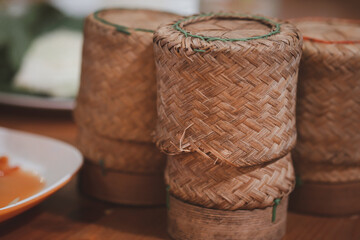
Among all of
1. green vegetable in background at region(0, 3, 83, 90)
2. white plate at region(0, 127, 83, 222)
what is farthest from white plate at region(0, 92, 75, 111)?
white plate at region(0, 127, 83, 222)

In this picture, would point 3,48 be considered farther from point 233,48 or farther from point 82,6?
point 233,48

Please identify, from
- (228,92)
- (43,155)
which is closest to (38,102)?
(43,155)

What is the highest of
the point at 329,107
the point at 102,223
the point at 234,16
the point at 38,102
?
the point at 234,16

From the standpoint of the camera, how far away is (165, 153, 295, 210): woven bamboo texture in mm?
1065

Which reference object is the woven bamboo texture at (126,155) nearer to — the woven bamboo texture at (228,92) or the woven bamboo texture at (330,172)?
the woven bamboo texture at (228,92)

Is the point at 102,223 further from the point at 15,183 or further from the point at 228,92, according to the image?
the point at 228,92

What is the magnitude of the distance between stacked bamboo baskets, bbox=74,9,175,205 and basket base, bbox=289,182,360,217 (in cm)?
38

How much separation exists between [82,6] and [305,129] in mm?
2013

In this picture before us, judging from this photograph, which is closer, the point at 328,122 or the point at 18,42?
the point at 328,122

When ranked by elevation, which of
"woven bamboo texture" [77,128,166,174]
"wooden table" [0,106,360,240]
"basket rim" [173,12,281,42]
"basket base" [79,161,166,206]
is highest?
"basket rim" [173,12,281,42]

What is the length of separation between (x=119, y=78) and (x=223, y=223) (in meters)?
0.44

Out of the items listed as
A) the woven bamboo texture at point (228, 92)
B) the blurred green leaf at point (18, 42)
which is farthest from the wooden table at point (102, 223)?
the blurred green leaf at point (18, 42)

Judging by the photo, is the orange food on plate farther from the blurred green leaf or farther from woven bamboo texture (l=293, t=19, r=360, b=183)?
the blurred green leaf

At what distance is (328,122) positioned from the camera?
1219 millimetres
